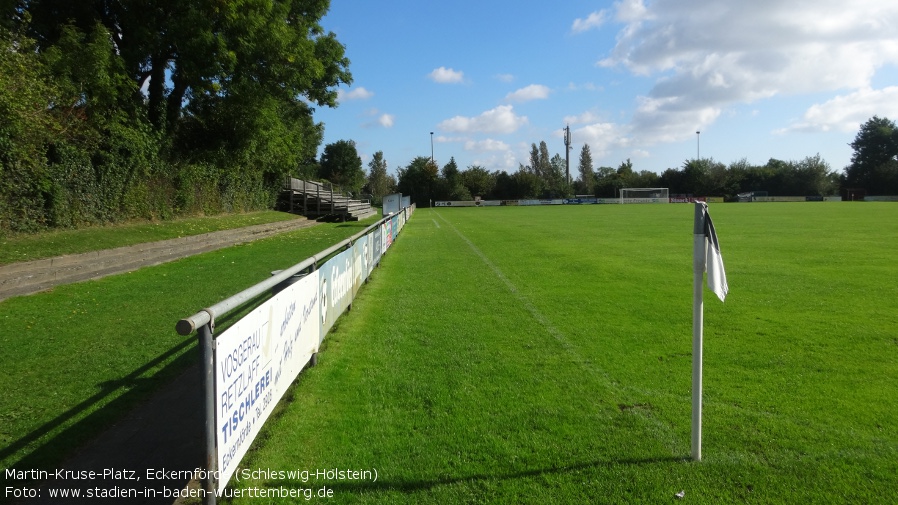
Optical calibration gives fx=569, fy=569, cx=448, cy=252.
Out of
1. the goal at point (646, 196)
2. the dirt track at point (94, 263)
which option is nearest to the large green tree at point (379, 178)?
the goal at point (646, 196)

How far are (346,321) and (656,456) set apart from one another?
5.12 meters

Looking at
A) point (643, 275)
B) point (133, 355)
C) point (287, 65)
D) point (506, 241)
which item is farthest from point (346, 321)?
point (287, 65)

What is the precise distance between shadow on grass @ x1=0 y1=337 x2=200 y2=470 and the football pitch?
50.4 inches

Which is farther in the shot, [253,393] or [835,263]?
[835,263]

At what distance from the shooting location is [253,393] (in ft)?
11.7

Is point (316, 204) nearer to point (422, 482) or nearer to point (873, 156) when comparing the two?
point (422, 482)

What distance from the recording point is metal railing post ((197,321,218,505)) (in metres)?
2.69

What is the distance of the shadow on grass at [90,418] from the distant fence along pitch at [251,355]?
106cm

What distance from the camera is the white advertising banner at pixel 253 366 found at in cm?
297

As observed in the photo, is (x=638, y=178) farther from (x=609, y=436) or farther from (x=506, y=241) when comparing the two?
(x=609, y=436)

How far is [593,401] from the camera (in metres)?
4.77

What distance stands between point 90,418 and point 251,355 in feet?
6.57

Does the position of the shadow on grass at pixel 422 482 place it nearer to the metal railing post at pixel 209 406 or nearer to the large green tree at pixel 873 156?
the metal railing post at pixel 209 406

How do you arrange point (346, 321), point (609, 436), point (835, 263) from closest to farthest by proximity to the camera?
1. point (609, 436)
2. point (346, 321)
3. point (835, 263)
